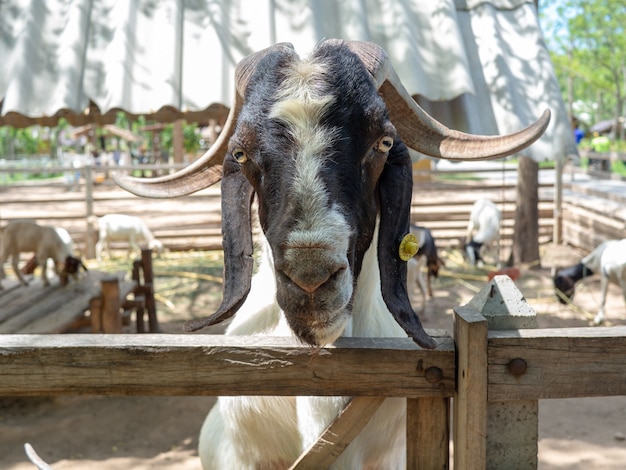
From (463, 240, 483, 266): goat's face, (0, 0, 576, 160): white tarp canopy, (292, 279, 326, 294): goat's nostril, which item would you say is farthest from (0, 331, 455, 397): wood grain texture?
(463, 240, 483, 266): goat's face

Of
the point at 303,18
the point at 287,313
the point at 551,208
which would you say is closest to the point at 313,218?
the point at 287,313

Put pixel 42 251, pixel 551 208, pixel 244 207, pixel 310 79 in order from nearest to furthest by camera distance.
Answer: pixel 310 79, pixel 244 207, pixel 42 251, pixel 551 208

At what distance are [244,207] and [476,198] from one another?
38.8 ft

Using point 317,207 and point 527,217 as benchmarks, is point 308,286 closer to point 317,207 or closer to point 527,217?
point 317,207

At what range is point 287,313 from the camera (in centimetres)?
157

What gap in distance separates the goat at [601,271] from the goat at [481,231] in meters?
2.53

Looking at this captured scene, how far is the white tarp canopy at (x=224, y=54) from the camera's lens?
406 centimetres

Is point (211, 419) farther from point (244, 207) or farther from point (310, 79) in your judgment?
point (310, 79)

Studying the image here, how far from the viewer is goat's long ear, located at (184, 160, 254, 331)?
1.87 metres

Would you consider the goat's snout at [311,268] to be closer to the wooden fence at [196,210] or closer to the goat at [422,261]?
the goat at [422,261]

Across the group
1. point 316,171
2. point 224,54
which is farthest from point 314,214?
point 224,54

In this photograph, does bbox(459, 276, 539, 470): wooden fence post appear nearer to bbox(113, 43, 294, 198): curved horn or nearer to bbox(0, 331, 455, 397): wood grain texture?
bbox(0, 331, 455, 397): wood grain texture

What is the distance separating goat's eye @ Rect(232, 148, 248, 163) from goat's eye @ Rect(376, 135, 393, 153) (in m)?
0.38

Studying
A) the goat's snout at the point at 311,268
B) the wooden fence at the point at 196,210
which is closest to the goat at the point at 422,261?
the wooden fence at the point at 196,210
